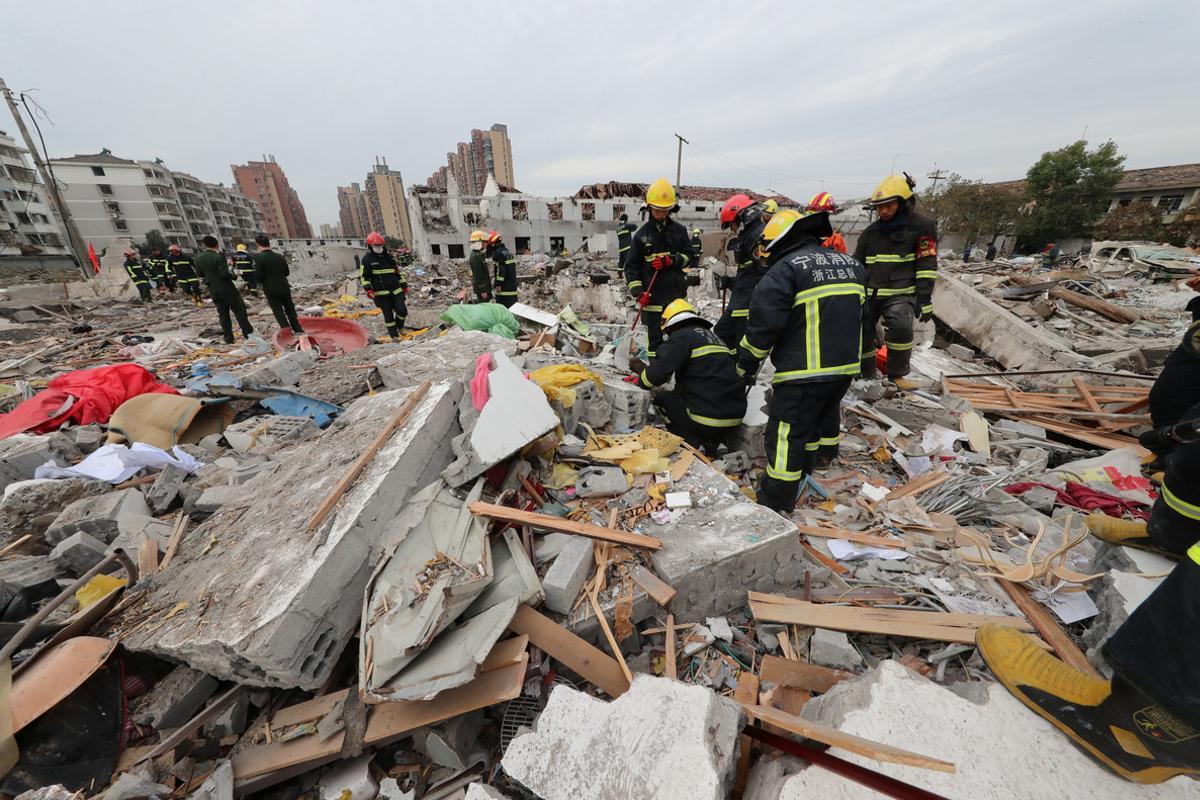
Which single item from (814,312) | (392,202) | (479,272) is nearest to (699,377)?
(814,312)

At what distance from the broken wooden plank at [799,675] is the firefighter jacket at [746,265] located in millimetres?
3527

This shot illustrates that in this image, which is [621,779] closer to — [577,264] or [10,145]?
[577,264]

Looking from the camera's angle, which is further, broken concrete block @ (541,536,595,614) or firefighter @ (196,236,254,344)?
firefighter @ (196,236,254,344)

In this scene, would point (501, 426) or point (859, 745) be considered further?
point (501, 426)

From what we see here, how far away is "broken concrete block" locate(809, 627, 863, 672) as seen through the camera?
1.91m

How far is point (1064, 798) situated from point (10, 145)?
207 ft

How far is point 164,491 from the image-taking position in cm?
296

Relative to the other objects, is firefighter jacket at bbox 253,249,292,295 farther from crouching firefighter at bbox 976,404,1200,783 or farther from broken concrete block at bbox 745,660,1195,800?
crouching firefighter at bbox 976,404,1200,783

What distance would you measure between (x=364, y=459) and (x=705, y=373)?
2.55m

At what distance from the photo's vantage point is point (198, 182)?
1989 inches

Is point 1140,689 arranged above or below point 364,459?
below

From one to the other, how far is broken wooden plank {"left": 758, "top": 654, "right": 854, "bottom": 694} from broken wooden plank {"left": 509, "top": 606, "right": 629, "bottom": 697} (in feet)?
2.10

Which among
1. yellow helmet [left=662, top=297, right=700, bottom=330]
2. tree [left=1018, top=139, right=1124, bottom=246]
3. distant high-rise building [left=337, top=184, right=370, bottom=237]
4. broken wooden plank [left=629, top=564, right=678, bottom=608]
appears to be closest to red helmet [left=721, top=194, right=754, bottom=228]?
yellow helmet [left=662, top=297, right=700, bottom=330]

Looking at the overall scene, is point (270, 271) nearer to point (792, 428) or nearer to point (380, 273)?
point (380, 273)
